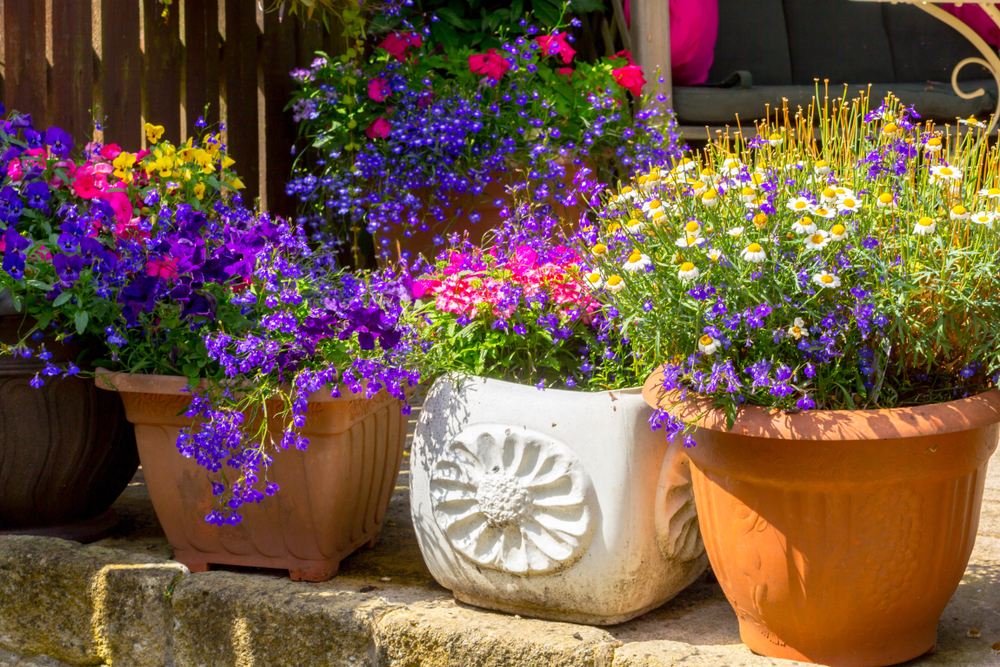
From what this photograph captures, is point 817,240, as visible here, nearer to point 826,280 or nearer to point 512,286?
point 826,280

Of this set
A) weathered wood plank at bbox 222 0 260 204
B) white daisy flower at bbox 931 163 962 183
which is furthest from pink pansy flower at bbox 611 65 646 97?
white daisy flower at bbox 931 163 962 183

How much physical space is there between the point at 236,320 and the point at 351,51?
1482 millimetres

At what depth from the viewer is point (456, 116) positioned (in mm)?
2773

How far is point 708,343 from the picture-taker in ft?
4.40

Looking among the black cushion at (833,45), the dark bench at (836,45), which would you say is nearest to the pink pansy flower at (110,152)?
the dark bench at (836,45)

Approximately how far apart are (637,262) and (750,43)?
3.63 m

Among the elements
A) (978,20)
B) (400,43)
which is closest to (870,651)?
(400,43)

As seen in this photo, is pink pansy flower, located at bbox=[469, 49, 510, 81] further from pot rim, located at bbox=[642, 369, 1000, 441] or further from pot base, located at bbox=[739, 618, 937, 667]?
pot base, located at bbox=[739, 618, 937, 667]

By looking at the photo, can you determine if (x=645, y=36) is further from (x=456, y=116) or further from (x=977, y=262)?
(x=977, y=262)

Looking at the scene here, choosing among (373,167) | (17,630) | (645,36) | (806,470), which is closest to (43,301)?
(17,630)

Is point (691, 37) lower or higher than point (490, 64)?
higher

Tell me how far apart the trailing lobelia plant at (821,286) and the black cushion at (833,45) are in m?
3.47

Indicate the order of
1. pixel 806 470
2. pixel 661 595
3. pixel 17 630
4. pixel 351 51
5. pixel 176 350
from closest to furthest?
pixel 806 470, pixel 661 595, pixel 176 350, pixel 17 630, pixel 351 51

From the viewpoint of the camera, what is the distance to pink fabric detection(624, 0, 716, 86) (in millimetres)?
3885
